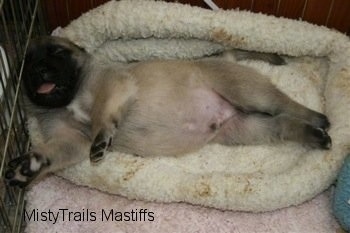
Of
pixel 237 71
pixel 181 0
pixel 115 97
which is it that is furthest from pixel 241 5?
pixel 115 97

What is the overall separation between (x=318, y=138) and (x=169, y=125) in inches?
20.1

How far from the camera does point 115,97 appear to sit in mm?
1795

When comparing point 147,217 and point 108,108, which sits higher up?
point 108,108

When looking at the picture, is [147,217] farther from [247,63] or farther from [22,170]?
[247,63]

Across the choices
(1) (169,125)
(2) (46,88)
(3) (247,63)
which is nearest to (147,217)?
(1) (169,125)

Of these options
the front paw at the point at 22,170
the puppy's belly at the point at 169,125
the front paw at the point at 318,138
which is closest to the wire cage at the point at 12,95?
the front paw at the point at 22,170

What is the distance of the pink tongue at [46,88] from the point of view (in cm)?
177

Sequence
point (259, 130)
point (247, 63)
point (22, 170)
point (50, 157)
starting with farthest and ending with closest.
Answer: point (247, 63)
point (259, 130)
point (50, 157)
point (22, 170)

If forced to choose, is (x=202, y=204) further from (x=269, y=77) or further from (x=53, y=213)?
(x=269, y=77)

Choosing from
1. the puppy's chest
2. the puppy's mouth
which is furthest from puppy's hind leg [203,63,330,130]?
the puppy's mouth

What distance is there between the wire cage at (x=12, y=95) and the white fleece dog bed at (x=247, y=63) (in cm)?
11

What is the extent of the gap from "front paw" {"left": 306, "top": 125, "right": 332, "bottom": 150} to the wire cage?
99 cm

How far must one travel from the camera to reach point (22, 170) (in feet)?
5.14

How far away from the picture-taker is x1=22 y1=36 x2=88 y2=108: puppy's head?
1.76 m
